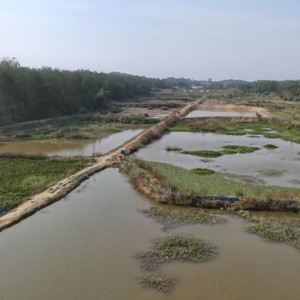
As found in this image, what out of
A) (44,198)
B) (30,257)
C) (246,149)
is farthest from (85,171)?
(246,149)

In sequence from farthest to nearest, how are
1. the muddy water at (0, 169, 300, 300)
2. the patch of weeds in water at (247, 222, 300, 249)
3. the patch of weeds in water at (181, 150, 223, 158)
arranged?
the patch of weeds in water at (181, 150, 223, 158) < the patch of weeds in water at (247, 222, 300, 249) < the muddy water at (0, 169, 300, 300)

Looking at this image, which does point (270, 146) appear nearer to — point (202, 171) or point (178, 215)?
point (202, 171)

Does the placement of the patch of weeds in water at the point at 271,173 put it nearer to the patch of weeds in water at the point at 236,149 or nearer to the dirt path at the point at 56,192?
the patch of weeds in water at the point at 236,149

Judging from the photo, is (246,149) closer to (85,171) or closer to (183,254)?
(85,171)

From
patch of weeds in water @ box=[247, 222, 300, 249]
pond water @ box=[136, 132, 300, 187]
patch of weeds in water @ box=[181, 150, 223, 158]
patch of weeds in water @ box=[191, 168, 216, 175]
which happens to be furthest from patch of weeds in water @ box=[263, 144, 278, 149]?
patch of weeds in water @ box=[247, 222, 300, 249]

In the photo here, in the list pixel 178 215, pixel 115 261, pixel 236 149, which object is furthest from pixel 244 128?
pixel 115 261

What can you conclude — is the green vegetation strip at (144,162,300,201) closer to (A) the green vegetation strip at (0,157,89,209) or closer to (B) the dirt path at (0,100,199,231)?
(B) the dirt path at (0,100,199,231)

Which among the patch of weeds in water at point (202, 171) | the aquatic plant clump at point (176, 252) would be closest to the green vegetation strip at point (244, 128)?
the patch of weeds in water at point (202, 171)
